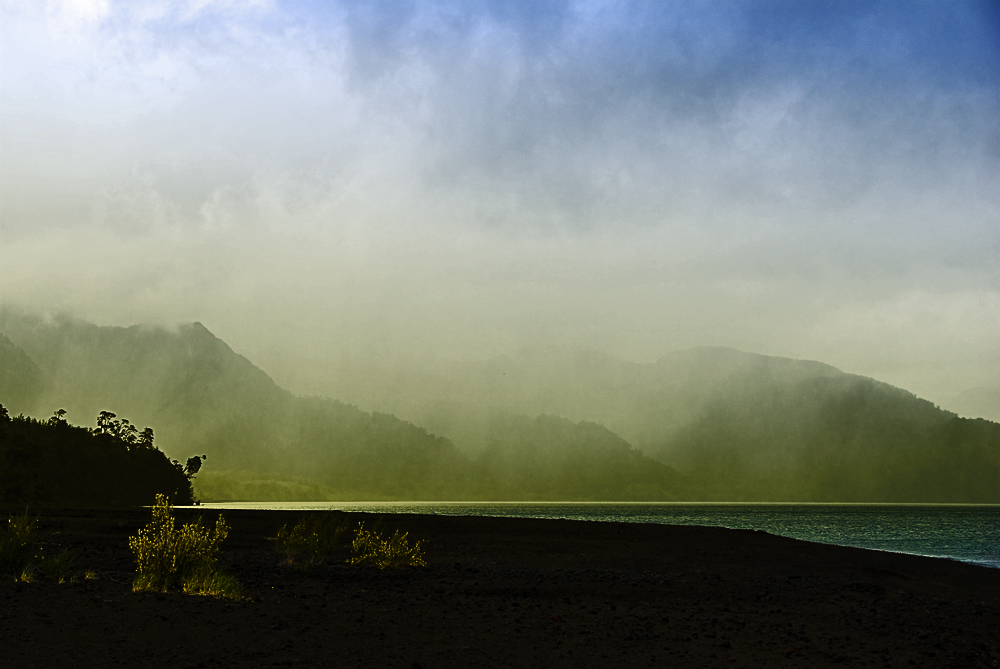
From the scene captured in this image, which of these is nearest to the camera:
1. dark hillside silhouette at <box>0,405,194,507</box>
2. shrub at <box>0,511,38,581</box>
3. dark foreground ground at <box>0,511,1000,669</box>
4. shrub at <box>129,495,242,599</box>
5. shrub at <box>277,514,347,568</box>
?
dark foreground ground at <box>0,511,1000,669</box>

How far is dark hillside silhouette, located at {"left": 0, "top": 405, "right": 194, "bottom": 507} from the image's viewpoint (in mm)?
94375

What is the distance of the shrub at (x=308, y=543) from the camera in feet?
68.1

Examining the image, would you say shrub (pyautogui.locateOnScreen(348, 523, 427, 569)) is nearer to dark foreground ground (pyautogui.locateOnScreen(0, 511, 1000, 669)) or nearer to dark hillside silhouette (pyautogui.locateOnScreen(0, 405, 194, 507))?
dark foreground ground (pyautogui.locateOnScreen(0, 511, 1000, 669))

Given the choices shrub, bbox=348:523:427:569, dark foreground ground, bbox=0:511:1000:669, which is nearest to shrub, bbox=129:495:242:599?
dark foreground ground, bbox=0:511:1000:669

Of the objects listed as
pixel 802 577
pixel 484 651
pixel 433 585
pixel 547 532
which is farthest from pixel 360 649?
pixel 547 532

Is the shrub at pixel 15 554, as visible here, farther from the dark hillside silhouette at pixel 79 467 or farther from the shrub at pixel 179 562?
the dark hillside silhouette at pixel 79 467

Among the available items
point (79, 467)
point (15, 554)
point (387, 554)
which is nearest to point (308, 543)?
point (387, 554)

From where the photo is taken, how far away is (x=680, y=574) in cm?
2120

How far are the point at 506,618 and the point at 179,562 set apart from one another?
6411 millimetres

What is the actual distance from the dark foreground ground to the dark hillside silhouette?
8292 cm

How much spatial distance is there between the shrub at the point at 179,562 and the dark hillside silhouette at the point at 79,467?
83.2 m

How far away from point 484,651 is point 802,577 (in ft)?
45.3

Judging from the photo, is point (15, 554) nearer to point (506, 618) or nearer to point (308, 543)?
point (308, 543)

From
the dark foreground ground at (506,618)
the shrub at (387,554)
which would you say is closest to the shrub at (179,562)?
the dark foreground ground at (506,618)
